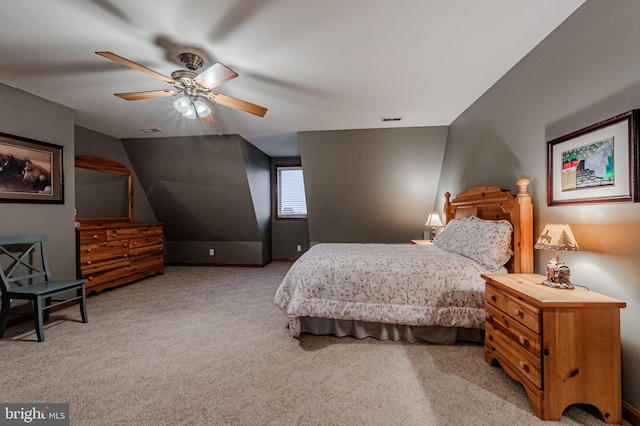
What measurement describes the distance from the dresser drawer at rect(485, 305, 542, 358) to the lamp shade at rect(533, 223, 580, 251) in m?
0.54

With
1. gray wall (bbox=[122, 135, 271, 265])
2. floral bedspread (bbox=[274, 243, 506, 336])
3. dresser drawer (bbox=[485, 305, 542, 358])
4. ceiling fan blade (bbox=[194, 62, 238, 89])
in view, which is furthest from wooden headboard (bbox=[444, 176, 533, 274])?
gray wall (bbox=[122, 135, 271, 265])

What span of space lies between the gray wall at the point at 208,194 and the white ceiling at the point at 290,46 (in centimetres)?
131

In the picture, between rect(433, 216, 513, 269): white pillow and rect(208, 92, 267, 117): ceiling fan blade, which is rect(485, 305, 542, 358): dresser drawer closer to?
rect(433, 216, 513, 269): white pillow

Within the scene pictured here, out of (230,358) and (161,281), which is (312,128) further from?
(161,281)

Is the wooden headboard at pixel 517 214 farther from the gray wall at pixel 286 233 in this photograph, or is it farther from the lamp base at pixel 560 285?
the gray wall at pixel 286 233

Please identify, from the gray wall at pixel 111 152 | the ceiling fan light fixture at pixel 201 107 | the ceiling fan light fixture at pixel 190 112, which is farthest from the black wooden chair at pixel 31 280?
the ceiling fan light fixture at pixel 201 107

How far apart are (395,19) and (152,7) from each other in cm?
159

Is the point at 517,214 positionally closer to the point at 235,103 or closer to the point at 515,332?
the point at 515,332

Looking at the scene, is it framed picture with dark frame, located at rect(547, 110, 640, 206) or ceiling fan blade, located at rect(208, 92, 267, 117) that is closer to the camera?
framed picture with dark frame, located at rect(547, 110, 640, 206)

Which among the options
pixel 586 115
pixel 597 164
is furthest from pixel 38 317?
pixel 586 115

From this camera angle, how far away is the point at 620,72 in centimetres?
150

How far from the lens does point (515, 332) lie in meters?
1.69

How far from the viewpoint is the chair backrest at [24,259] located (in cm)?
266

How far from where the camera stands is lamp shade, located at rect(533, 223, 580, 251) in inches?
63.7
